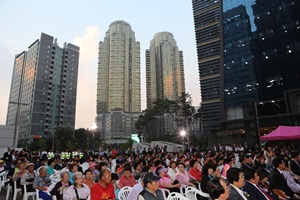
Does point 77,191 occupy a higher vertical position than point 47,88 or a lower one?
lower

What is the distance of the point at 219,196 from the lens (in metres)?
2.71

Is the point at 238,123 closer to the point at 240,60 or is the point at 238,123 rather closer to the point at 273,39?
the point at 240,60

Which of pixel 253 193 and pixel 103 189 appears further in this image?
pixel 103 189

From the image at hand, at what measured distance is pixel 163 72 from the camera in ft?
351

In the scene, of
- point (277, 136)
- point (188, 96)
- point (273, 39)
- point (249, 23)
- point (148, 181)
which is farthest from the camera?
point (188, 96)

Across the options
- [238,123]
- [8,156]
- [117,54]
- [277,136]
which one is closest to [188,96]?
[238,123]

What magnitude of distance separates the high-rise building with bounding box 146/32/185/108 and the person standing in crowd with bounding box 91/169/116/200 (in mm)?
102108

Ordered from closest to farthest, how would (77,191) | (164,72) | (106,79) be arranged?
(77,191) < (164,72) < (106,79)

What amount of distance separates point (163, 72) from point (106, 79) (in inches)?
1159

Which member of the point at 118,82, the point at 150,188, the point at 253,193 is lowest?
the point at 253,193

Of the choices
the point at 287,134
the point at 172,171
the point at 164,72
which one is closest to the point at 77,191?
the point at 172,171

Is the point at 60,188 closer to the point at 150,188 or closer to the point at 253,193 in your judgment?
the point at 150,188

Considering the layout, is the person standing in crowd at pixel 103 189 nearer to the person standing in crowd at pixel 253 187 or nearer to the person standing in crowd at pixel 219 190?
the person standing in crowd at pixel 219 190

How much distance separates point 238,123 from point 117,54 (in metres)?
75.6
